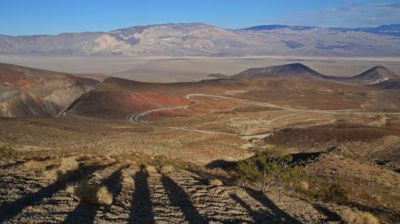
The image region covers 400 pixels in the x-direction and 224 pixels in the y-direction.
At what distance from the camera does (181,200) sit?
16672mm

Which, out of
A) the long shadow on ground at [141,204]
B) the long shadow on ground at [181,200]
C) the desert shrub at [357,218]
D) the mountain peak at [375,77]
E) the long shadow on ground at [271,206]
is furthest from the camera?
the mountain peak at [375,77]

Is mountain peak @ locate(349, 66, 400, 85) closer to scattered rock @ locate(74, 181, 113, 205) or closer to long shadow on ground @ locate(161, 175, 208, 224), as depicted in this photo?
long shadow on ground @ locate(161, 175, 208, 224)

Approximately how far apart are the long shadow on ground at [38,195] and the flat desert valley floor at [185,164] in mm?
33

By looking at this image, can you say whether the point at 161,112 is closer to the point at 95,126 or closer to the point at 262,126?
the point at 262,126

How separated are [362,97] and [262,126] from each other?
194ft

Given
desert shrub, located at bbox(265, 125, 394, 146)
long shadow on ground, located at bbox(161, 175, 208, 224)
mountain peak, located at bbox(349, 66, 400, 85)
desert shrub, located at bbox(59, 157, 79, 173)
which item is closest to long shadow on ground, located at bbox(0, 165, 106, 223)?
desert shrub, located at bbox(59, 157, 79, 173)

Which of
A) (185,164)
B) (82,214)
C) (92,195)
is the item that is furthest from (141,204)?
(185,164)

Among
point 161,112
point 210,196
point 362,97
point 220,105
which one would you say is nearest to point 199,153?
point 210,196

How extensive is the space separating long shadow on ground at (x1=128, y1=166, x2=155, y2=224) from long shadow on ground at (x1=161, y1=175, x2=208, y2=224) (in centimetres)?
80

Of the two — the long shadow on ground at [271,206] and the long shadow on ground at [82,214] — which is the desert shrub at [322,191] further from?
the long shadow on ground at [82,214]

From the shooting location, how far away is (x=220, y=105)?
3561 inches

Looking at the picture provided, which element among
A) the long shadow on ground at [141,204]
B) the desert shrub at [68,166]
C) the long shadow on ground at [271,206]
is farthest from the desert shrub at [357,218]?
the desert shrub at [68,166]

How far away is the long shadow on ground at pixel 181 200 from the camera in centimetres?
1438

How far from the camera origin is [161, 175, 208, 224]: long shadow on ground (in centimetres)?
1438
